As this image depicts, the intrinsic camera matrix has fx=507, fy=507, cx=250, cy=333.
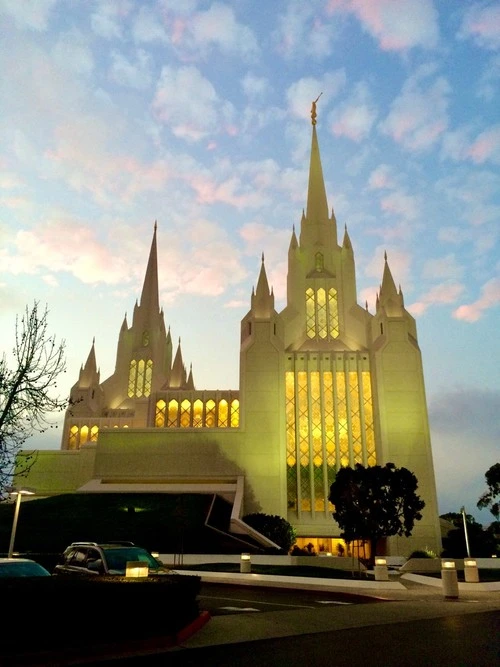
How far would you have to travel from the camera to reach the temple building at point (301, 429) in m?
46.6

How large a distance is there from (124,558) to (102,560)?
492 mm

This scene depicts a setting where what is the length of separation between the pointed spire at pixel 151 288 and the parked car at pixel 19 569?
74.1 metres

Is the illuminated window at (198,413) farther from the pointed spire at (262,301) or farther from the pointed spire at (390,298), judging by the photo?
the pointed spire at (390,298)

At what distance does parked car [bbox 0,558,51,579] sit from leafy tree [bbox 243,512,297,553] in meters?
32.2

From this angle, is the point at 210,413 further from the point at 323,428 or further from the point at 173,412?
the point at 323,428

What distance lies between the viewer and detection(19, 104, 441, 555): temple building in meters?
46.6

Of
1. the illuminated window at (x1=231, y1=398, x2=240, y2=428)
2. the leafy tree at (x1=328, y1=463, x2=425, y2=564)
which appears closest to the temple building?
the illuminated window at (x1=231, y1=398, x2=240, y2=428)

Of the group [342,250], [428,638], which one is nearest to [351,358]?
[342,250]

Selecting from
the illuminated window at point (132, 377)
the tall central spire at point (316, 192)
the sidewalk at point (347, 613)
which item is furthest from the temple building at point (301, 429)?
the sidewalk at point (347, 613)

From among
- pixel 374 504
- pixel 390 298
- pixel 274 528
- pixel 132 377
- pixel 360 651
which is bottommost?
pixel 360 651

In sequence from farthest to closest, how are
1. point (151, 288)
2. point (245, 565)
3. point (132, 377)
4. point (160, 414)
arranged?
point (151, 288)
point (132, 377)
point (160, 414)
point (245, 565)

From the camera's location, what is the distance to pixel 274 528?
1564 inches

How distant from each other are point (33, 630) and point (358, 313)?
5335 cm

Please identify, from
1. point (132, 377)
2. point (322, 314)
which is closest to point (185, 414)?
point (132, 377)
